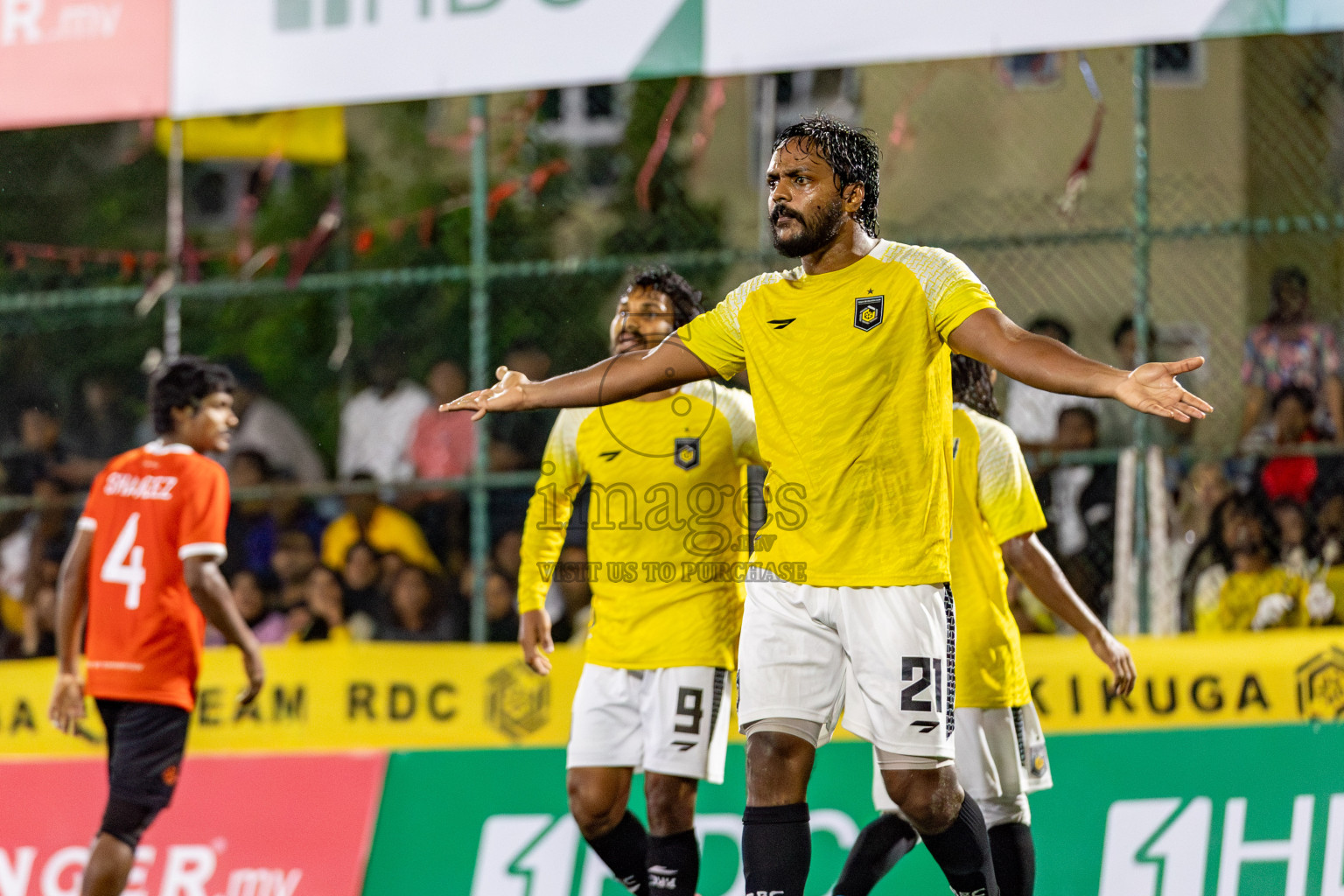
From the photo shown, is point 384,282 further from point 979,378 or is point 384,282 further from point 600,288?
point 600,288

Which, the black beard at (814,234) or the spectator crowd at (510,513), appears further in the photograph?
the spectator crowd at (510,513)

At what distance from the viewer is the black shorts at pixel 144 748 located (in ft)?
17.9

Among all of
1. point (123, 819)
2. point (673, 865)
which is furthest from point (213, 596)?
point (673, 865)

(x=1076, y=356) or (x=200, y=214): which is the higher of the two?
(x=200, y=214)

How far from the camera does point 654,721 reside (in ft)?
16.5

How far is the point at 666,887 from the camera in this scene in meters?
4.92

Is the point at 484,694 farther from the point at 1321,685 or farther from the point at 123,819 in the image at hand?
the point at 1321,685

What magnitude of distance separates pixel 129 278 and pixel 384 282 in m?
5.14

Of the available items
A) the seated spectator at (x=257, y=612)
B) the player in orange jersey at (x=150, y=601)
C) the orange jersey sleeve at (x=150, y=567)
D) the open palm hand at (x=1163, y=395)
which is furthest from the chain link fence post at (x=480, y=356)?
the open palm hand at (x=1163, y=395)

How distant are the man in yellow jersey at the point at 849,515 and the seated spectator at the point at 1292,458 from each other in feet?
12.2

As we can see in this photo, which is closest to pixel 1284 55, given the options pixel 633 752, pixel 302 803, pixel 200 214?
pixel 633 752

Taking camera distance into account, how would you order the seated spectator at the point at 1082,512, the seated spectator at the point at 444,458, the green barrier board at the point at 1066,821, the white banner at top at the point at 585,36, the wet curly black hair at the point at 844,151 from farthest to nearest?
the seated spectator at the point at 444,458, the seated spectator at the point at 1082,512, the white banner at top at the point at 585,36, the green barrier board at the point at 1066,821, the wet curly black hair at the point at 844,151

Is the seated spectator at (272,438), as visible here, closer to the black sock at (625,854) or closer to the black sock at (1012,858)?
the black sock at (625,854)

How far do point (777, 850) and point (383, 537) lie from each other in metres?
4.97
